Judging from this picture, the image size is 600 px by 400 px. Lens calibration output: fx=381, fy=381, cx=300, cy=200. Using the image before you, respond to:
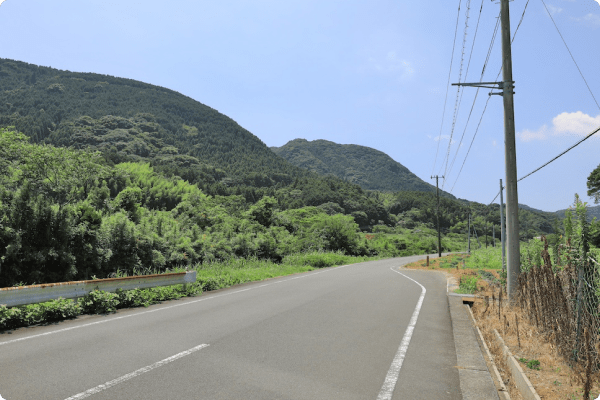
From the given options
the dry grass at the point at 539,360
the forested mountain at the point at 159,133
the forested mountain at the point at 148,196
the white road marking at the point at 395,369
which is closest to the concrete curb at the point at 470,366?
the dry grass at the point at 539,360

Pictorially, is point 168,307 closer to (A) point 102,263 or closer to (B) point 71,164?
(A) point 102,263

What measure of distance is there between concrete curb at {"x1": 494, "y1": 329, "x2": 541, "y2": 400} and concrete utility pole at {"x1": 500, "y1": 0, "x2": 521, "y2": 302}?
4.04m

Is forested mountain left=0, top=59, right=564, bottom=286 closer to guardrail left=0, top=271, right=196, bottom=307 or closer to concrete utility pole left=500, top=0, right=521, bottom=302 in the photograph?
concrete utility pole left=500, top=0, right=521, bottom=302

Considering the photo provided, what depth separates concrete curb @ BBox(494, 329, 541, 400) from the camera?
155 inches

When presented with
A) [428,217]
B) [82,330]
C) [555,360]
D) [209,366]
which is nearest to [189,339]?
[209,366]

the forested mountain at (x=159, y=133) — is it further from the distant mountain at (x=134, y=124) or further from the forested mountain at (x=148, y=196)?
the forested mountain at (x=148, y=196)

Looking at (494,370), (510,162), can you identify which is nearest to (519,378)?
(494,370)

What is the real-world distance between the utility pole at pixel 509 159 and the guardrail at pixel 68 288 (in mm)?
9090

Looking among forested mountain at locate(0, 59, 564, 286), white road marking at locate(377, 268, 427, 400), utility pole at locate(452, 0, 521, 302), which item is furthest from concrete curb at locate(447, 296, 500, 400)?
forested mountain at locate(0, 59, 564, 286)

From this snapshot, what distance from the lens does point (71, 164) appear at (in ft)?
58.3

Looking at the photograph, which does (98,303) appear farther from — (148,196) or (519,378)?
(148,196)

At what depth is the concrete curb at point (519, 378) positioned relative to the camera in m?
3.94

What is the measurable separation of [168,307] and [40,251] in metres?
7.02

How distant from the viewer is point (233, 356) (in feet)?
16.8
